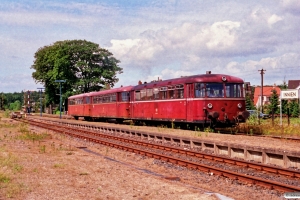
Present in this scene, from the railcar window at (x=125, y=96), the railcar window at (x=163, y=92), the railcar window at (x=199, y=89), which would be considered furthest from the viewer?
the railcar window at (x=125, y=96)

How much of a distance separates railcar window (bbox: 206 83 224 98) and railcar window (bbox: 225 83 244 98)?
1.24 feet

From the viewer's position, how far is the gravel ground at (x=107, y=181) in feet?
28.3

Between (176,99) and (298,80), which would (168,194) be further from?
(298,80)

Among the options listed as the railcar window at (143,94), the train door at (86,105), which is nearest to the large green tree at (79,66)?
Answer: the train door at (86,105)

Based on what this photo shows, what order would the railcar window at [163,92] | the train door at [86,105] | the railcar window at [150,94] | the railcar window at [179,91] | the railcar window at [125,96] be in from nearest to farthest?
the railcar window at [179,91]
the railcar window at [163,92]
the railcar window at [150,94]
the railcar window at [125,96]
the train door at [86,105]

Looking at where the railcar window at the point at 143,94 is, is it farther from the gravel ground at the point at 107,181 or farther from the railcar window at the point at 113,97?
the gravel ground at the point at 107,181

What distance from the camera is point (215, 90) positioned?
22.3m

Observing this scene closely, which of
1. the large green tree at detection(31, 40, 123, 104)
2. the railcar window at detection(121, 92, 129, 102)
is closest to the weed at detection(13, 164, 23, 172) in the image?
the railcar window at detection(121, 92, 129, 102)

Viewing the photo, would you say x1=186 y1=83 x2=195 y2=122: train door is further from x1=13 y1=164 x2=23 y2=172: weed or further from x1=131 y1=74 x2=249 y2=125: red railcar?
x1=13 y1=164 x2=23 y2=172: weed

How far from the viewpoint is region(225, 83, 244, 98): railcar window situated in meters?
22.5

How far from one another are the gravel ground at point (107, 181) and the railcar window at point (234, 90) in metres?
9.43

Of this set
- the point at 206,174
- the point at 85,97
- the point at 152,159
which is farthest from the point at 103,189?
the point at 85,97

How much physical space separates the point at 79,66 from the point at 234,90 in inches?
1921

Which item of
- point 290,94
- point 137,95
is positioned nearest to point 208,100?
point 290,94
